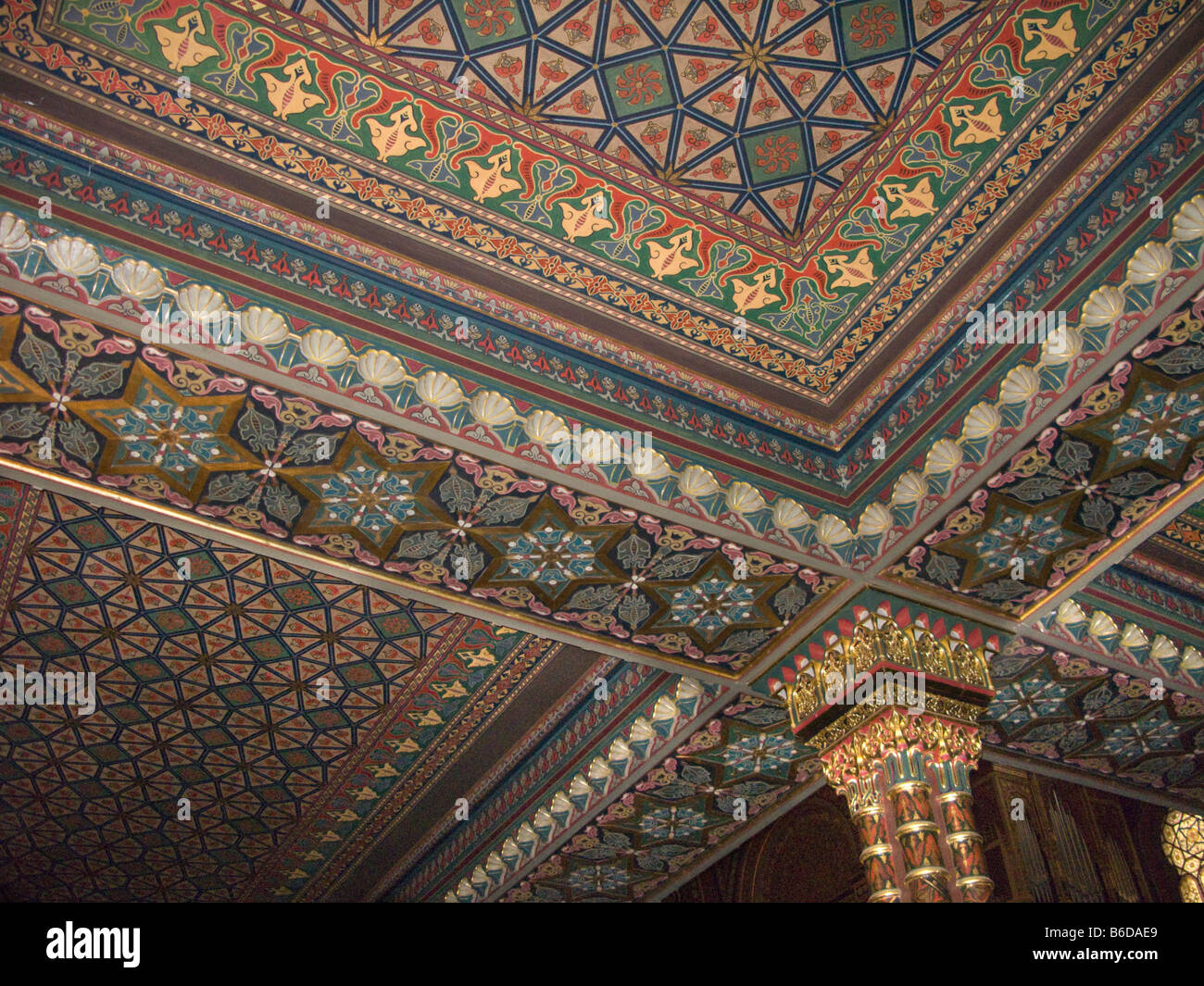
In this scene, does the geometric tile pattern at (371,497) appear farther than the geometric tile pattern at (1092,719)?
No

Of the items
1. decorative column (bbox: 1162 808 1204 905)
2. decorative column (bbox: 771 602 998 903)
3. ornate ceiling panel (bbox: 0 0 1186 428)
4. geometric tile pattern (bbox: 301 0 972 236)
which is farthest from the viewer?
decorative column (bbox: 1162 808 1204 905)

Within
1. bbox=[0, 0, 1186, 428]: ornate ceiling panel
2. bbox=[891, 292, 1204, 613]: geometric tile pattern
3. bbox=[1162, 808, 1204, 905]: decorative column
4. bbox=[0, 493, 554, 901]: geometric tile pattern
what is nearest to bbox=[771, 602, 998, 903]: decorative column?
bbox=[891, 292, 1204, 613]: geometric tile pattern

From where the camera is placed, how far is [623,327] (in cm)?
439

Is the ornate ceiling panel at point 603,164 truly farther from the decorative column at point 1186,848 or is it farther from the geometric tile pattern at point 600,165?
the decorative column at point 1186,848

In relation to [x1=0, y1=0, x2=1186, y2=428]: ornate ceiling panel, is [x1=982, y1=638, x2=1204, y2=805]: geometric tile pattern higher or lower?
lower

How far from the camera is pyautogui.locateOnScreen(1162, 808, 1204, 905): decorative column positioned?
6.84m

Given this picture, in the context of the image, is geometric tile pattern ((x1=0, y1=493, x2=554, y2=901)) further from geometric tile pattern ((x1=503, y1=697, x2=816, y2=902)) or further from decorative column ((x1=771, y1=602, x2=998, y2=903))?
decorative column ((x1=771, y1=602, x2=998, y2=903))

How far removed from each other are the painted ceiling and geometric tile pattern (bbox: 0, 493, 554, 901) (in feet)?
0.15

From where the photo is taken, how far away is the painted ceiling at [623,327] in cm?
355

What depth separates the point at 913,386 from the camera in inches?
178

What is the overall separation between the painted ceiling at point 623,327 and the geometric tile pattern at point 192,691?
0.15ft

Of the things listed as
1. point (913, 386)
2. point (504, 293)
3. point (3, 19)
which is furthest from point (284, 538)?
point (913, 386)

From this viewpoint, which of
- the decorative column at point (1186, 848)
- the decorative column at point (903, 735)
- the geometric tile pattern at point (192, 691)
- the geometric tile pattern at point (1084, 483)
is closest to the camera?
the geometric tile pattern at point (1084, 483)

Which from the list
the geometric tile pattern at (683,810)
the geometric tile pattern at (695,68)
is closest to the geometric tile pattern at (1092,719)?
the geometric tile pattern at (683,810)
